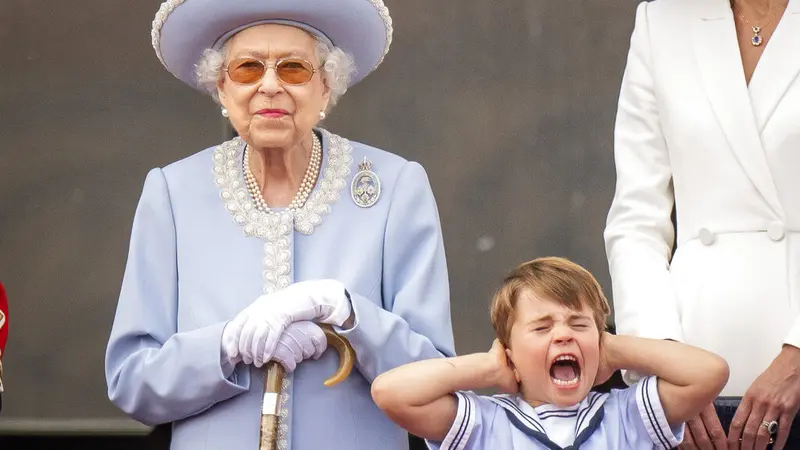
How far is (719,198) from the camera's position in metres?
3.67

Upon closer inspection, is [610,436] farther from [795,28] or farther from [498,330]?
[795,28]

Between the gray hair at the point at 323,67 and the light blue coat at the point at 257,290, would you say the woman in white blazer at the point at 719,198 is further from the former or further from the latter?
the gray hair at the point at 323,67

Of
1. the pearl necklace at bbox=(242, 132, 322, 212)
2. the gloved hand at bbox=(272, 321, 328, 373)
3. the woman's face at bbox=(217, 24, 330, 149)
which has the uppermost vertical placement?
the woman's face at bbox=(217, 24, 330, 149)

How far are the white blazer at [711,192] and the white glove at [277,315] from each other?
660mm

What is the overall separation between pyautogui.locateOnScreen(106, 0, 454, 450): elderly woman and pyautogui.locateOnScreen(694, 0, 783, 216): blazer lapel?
679 millimetres

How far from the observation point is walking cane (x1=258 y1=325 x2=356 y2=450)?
3443mm

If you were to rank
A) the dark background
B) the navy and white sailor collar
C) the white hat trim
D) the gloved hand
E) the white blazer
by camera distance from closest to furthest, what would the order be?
the navy and white sailor collar → the gloved hand → the white blazer → the white hat trim → the dark background

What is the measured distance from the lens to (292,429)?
3.55m

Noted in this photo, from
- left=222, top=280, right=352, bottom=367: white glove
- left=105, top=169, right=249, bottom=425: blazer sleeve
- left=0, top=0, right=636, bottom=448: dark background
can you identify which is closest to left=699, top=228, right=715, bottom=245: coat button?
left=222, top=280, right=352, bottom=367: white glove

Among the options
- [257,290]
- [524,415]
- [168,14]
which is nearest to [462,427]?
[524,415]

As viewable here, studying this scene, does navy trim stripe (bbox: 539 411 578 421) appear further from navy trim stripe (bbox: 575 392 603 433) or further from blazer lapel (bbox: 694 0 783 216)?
blazer lapel (bbox: 694 0 783 216)

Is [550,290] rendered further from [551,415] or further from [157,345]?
[157,345]

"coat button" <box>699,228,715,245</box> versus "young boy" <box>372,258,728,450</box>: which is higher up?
"coat button" <box>699,228,715,245</box>

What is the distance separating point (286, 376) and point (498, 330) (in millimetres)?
459
